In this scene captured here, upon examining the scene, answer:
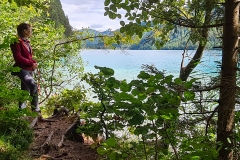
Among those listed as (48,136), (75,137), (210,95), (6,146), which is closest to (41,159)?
(6,146)

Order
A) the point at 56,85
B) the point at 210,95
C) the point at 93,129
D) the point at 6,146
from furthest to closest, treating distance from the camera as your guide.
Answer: the point at 56,85 < the point at 93,129 < the point at 6,146 < the point at 210,95

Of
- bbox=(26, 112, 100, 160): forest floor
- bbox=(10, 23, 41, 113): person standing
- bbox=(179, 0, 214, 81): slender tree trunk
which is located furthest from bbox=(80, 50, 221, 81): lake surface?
bbox=(10, 23, 41, 113): person standing

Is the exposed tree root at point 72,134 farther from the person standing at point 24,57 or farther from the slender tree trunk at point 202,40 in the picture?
the slender tree trunk at point 202,40

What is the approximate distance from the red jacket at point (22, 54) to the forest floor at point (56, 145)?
3.28ft

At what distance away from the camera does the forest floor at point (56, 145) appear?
390 centimetres

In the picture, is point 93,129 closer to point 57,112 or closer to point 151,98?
point 57,112

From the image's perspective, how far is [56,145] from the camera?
164 inches

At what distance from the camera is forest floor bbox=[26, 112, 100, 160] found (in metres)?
3.90

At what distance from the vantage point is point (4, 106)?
210 inches

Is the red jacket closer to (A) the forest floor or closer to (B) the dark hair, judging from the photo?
(B) the dark hair

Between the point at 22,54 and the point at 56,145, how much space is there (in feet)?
5.69

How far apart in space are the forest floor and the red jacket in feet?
3.28

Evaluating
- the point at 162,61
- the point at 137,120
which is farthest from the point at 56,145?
the point at 162,61

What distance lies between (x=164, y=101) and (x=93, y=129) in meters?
2.65
